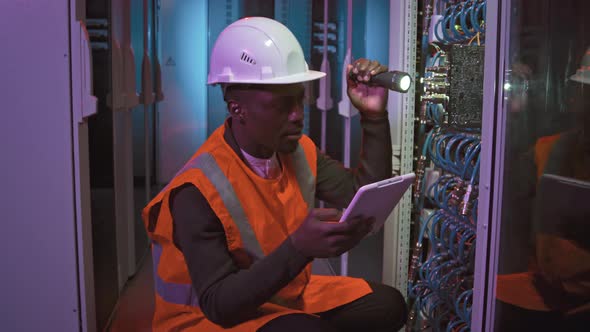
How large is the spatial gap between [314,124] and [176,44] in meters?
2.86

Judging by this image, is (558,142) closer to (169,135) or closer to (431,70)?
(431,70)

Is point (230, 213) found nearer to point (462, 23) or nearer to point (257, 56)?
point (257, 56)

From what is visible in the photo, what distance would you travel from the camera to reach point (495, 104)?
1.53 metres

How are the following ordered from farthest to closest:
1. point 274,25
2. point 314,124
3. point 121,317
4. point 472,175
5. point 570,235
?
point 314,124, point 121,317, point 472,175, point 274,25, point 570,235

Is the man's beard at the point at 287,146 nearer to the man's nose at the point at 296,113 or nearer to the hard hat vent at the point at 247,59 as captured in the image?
the man's nose at the point at 296,113

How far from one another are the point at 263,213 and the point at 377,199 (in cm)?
38

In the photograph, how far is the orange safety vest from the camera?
160 centimetres

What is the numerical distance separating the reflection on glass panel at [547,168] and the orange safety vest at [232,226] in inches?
22.6

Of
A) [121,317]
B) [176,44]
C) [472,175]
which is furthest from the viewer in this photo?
[176,44]

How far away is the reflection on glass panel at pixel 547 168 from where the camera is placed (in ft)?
5.07

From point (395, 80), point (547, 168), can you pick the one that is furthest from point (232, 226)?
point (547, 168)

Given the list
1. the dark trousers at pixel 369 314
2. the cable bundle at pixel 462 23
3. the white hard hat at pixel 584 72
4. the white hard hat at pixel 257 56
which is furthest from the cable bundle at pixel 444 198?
the white hard hat at pixel 257 56

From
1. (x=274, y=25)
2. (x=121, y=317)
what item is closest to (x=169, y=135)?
(x=121, y=317)

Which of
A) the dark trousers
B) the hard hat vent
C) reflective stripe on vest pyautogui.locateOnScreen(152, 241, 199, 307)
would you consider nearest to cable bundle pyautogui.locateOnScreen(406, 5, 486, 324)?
the dark trousers
